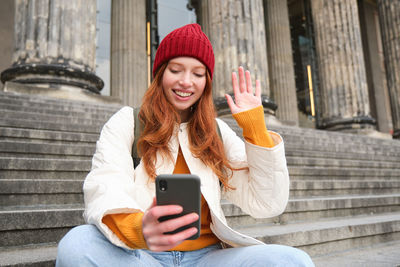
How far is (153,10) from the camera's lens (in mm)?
12734

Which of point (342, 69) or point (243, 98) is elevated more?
point (342, 69)

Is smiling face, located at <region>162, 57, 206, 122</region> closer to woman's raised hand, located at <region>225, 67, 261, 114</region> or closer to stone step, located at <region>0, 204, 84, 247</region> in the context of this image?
woman's raised hand, located at <region>225, 67, 261, 114</region>

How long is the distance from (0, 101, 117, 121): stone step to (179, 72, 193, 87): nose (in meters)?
3.13

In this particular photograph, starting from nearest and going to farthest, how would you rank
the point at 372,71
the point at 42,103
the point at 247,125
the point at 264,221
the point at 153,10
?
the point at 247,125 < the point at 264,221 < the point at 42,103 < the point at 153,10 < the point at 372,71

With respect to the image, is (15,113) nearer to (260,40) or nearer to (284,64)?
(260,40)

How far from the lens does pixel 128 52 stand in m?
11.1

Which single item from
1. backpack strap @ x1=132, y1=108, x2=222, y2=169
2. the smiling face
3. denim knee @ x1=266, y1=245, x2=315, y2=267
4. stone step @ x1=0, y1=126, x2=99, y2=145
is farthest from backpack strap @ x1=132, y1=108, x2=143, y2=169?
stone step @ x1=0, y1=126, x2=99, y2=145

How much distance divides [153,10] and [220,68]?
611 centimetres

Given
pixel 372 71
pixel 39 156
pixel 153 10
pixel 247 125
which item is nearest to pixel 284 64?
pixel 153 10

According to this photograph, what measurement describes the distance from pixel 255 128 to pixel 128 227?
2.07ft

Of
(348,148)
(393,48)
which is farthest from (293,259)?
(393,48)

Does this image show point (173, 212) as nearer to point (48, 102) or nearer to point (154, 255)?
point (154, 255)

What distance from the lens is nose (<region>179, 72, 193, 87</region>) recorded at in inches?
56.9

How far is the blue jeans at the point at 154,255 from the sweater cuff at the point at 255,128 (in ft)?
1.32
